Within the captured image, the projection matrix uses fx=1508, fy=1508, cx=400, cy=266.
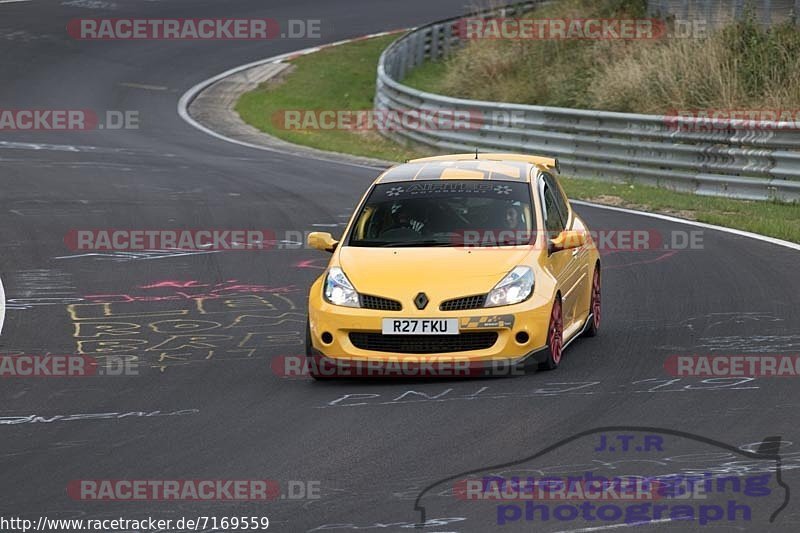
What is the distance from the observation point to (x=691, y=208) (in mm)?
20609

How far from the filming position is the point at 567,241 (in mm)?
11320

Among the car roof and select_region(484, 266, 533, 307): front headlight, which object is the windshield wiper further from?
the car roof

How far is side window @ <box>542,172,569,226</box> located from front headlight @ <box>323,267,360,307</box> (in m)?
2.33

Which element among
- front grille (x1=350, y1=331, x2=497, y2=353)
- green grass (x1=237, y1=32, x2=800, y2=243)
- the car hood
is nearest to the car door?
the car hood

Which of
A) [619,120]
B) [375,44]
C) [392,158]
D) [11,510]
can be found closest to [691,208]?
[619,120]

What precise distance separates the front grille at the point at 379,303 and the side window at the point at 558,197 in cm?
243

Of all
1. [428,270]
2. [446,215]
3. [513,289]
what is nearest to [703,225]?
[446,215]

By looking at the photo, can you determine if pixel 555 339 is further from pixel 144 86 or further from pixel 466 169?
pixel 144 86

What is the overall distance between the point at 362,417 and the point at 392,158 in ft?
61.4

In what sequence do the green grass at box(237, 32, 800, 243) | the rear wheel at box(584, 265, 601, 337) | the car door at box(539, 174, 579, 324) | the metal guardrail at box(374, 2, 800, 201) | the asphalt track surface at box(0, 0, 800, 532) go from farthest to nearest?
1. the metal guardrail at box(374, 2, 800, 201)
2. the green grass at box(237, 32, 800, 243)
3. the rear wheel at box(584, 265, 601, 337)
4. the car door at box(539, 174, 579, 324)
5. the asphalt track surface at box(0, 0, 800, 532)

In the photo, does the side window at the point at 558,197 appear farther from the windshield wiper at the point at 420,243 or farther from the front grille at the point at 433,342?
the front grille at the point at 433,342

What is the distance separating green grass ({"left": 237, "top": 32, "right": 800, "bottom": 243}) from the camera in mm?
19891

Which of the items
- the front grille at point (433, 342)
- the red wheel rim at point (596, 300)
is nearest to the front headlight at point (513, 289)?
the front grille at point (433, 342)

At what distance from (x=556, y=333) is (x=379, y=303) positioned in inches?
53.6
